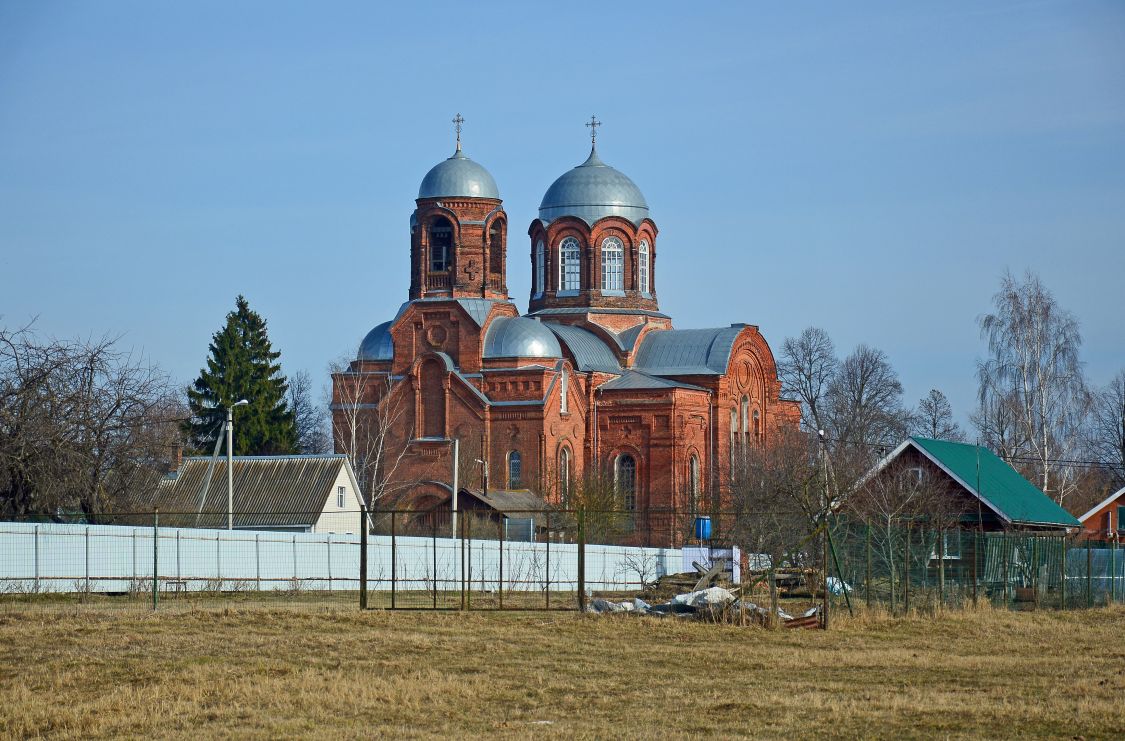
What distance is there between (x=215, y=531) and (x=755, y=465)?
2756cm

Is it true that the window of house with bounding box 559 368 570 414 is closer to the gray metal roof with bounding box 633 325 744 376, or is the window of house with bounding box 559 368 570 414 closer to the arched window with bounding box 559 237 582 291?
the gray metal roof with bounding box 633 325 744 376

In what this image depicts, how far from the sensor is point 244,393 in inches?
2584

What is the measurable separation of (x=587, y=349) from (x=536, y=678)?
147ft

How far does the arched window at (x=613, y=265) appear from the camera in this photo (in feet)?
207

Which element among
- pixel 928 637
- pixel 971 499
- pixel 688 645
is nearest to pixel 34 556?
pixel 688 645

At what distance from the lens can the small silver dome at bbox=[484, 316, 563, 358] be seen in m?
56.8

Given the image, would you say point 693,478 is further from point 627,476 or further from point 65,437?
point 65,437

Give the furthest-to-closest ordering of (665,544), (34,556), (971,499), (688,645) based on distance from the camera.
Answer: (665,544), (971,499), (34,556), (688,645)

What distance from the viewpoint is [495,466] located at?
56.0 metres

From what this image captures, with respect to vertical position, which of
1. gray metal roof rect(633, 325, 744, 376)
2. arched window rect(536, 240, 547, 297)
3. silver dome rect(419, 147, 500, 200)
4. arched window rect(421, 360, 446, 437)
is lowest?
arched window rect(421, 360, 446, 437)

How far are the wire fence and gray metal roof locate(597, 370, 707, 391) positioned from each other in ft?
73.7

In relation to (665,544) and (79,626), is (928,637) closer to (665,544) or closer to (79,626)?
(79,626)

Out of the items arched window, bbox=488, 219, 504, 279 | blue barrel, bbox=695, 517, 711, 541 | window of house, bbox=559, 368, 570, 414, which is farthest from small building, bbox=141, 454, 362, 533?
arched window, bbox=488, 219, 504, 279

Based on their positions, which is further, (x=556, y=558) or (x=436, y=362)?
(x=436, y=362)
